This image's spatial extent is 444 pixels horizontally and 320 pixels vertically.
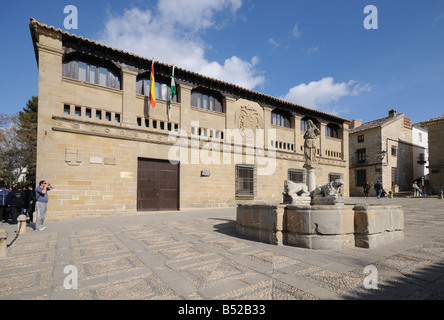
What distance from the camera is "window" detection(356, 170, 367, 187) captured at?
1102 inches

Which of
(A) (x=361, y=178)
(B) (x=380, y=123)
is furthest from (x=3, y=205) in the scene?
(B) (x=380, y=123)

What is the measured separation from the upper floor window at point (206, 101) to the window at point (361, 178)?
71.3ft

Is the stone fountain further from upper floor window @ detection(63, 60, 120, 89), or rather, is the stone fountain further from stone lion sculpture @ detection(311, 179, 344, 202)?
upper floor window @ detection(63, 60, 120, 89)

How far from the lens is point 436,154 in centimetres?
2292

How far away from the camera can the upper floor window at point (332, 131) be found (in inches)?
863

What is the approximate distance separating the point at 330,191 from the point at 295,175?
39.9ft

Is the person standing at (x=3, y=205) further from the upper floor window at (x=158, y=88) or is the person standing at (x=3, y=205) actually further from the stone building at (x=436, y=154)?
the stone building at (x=436, y=154)

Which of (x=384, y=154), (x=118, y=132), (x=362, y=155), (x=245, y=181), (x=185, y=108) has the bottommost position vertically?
(x=245, y=181)

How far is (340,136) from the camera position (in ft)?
73.3

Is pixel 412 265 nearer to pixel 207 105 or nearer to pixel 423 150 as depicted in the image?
pixel 207 105

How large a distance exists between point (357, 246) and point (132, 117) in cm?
1107

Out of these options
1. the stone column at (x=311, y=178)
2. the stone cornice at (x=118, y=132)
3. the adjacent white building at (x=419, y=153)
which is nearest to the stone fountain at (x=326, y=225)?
the stone column at (x=311, y=178)

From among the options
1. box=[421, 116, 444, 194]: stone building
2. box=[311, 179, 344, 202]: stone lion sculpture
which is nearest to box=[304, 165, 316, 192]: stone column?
box=[311, 179, 344, 202]: stone lion sculpture

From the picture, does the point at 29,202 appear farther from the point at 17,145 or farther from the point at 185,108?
the point at 17,145
